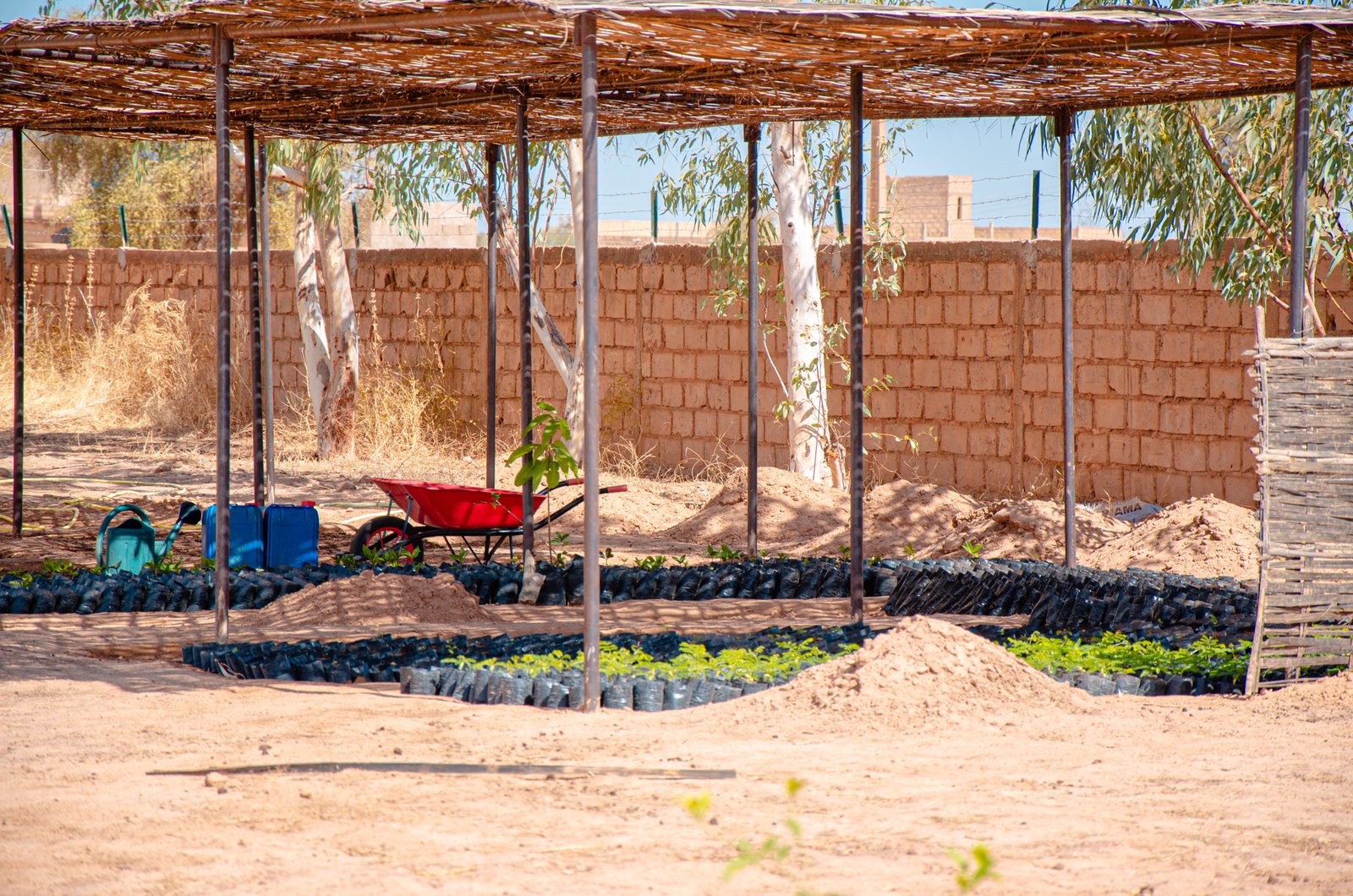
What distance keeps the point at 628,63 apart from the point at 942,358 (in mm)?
6265

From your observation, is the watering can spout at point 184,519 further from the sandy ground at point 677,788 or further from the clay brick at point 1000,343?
the clay brick at point 1000,343

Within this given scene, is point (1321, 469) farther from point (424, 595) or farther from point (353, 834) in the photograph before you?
point (424, 595)

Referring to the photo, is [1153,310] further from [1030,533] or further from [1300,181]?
[1300,181]

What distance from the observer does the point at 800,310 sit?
39.0 ft

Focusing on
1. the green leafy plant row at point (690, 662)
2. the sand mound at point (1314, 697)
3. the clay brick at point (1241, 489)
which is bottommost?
the sand mound at point (1314, 697)

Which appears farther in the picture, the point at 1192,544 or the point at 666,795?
the point at 1192,544

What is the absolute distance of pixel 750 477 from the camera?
8914 mm

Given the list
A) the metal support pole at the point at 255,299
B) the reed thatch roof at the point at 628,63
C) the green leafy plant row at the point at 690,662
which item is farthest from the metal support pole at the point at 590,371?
the metal support pole at the point at 255,299

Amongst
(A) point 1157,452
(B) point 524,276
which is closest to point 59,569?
(B) point 524,276

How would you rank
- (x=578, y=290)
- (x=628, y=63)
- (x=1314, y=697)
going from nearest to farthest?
(x=1314, y=697) → (x=628, y=63) → (x=578, y=290)

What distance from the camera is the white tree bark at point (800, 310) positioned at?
11.8 metres

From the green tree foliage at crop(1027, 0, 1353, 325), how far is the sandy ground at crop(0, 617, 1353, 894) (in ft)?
17.4

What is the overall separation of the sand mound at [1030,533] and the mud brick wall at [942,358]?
1655mm

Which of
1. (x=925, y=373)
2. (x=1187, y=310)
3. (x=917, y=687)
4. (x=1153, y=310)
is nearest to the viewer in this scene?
(x=917, y=687)
